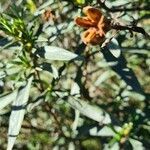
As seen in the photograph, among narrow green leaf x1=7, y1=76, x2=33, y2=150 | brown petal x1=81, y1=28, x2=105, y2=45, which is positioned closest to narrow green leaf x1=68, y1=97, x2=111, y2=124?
narrow green leaf x1=7, y1=76, x2=33, y2=150

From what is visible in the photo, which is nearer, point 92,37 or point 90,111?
point 92,37

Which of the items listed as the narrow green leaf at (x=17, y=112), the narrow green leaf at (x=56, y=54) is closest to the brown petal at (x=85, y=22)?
the narrow green leaf at (x=56, y=54)

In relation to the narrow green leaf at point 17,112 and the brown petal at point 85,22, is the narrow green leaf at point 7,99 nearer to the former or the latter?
the narrow green leaf at point 17,112

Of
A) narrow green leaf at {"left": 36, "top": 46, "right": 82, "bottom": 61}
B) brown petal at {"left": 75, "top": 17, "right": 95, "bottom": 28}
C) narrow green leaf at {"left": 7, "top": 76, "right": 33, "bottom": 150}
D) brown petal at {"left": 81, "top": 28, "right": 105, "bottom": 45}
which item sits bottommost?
narrow green leaf at {"left": 7, "top": 76, "right": 33, "bottom": 150}

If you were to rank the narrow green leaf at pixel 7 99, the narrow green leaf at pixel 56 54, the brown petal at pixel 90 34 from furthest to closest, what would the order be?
the narrow green leaf at pixel 7 99, the narrow green leaf at pixel 56 54, the brown petal at pixel 90 34

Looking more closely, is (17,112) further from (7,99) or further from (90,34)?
(90,34)

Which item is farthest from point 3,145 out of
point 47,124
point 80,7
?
point 80,7

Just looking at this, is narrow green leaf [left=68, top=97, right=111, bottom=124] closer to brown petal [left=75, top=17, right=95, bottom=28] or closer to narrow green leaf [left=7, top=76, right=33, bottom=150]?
narrow green leaf [left=7, top=76, right=33, bottom=150]

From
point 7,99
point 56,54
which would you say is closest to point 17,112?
point 7,99

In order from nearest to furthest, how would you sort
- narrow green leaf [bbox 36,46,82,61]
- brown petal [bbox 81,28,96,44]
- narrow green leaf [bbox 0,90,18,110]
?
brown petal [bbox 81,28,96,44] < narrow green leaf [bbox 36,46,82,61] < narrow green leaf [bbox 0,90,18,110]
